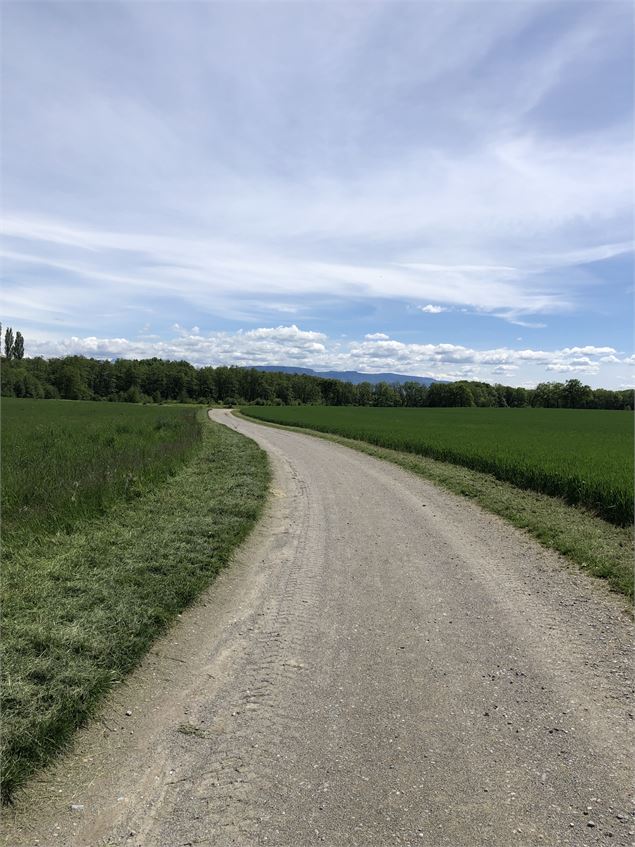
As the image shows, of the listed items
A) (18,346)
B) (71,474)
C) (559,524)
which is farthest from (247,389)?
(559,524)

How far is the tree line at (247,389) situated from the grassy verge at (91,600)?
11920 centimetres

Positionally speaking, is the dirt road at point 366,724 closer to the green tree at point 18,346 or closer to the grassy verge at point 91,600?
the grassy verge at point 91,600

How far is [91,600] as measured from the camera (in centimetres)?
517

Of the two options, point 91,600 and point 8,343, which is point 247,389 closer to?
point 8,343

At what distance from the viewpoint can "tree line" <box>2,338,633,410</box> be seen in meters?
121

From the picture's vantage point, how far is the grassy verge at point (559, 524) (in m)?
7.06

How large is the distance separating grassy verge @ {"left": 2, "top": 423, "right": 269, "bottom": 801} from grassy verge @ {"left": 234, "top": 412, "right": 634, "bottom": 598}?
559cm

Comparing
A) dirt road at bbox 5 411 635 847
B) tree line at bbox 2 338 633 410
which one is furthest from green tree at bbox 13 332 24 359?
dirt road at bbox 5 411 635 847

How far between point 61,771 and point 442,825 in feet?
8.02

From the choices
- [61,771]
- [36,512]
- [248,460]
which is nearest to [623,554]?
[61,771]

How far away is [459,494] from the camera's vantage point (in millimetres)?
12609

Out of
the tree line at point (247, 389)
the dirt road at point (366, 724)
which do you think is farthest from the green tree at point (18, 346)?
the dirt road at point (366, 724)

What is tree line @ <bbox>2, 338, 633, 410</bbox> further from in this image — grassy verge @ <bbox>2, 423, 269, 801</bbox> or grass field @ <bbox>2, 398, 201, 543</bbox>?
grassy verge @ <bbox>2, 423, 269, 801</bbox>

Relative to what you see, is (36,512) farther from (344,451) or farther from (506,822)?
(344,451)
